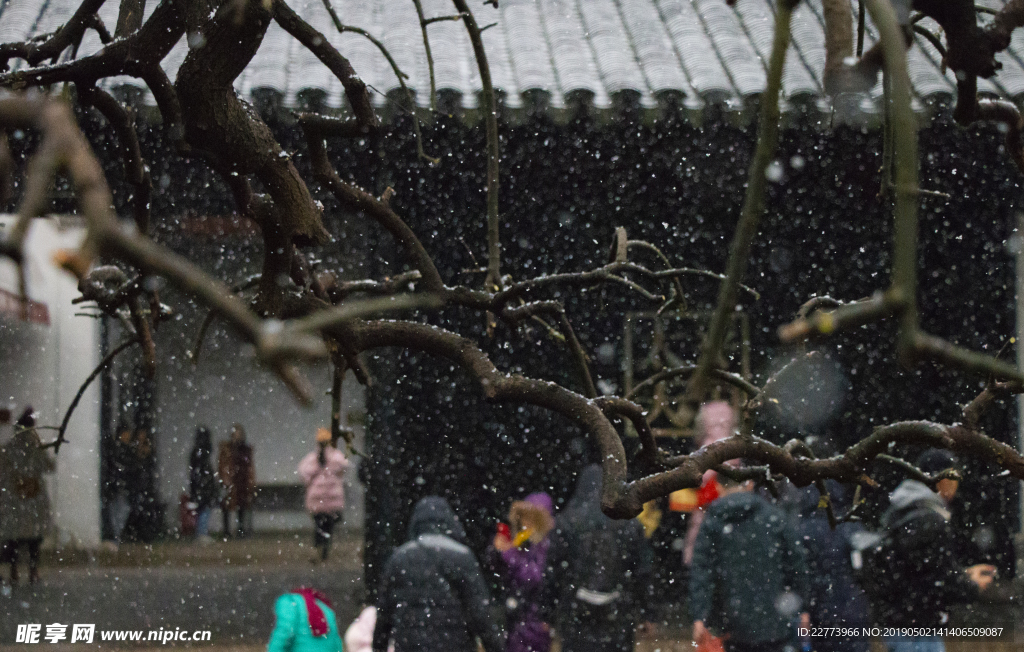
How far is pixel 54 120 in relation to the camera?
0.45 metres

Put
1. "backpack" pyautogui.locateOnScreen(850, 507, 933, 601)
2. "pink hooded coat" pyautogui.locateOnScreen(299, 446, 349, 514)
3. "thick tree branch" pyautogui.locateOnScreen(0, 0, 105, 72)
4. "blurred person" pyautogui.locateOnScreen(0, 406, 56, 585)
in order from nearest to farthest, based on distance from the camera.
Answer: "thick tree branch" pyautogui.locateOnScreen(0, 0, 105, 72)
"backpack" pyautogui.locateOnScreen(850, 507, 933, 601)
"blurred person" pyautogui.locateOnScreen(0, 406, 56, 585)
"pink hooded coat" pyautogui.locateOnScreen(299, 446, 349, 514)

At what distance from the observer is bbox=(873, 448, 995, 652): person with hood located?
3689 mm

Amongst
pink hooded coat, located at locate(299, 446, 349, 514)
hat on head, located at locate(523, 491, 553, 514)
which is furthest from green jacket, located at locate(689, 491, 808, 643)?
pink hooded coat, located at locate(299, 446, 349, 514)

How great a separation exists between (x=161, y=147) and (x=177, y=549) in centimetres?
426

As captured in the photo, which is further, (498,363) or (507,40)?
(498,363)

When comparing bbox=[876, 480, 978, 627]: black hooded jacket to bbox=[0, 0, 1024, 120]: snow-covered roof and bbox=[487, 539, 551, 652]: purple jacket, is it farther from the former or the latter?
bbox=[0, 0, 1024, 120]: snow-covered roof

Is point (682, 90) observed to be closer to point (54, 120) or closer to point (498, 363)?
point (498, 363)

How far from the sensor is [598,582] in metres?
4.12

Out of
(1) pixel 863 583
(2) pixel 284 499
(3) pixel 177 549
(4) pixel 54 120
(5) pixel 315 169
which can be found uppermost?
(4) pixel 54 120

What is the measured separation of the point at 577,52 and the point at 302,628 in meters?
2.94

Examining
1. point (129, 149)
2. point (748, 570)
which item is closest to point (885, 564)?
point (748, 570)

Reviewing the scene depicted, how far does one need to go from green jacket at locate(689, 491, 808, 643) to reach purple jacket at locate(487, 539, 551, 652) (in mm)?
796

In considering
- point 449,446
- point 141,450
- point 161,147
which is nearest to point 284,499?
point 141,450

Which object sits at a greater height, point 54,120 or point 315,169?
point 54,120
